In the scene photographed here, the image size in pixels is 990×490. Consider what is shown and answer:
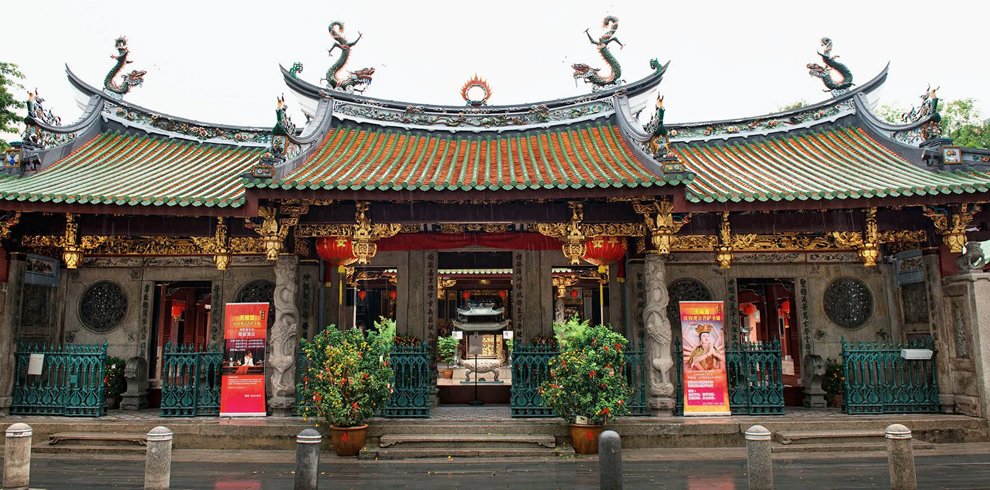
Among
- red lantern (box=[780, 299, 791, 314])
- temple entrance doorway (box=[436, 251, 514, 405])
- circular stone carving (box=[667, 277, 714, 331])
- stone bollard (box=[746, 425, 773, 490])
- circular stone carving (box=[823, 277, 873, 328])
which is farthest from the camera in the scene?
red lantern (box=[780, 299, 791, 314])

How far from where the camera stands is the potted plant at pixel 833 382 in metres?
11.6

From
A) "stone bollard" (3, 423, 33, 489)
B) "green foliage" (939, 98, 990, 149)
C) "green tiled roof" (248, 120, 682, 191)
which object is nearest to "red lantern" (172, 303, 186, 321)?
"green tiled roof" (248, 120, 682, 191)

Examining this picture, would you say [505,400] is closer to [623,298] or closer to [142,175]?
[623,298]

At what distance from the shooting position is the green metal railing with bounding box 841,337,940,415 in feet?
33.0

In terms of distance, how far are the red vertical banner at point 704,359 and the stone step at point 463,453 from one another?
2.64m

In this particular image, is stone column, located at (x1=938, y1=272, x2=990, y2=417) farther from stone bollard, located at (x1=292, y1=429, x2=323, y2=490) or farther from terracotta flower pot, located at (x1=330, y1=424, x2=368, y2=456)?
stone bollard, located at (x1=292, y1=429, x2=323, y2=490)

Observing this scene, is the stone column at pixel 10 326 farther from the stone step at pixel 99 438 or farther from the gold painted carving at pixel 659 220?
the gold painted carving at pixel 659 220

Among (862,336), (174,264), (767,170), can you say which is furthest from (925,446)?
(174,264)

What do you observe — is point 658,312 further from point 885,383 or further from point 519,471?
point 885,383

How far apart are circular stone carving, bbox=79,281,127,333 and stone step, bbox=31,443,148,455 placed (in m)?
3.37

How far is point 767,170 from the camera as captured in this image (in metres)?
11.5

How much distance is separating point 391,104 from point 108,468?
8747mm

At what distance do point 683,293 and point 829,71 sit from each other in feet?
20.8

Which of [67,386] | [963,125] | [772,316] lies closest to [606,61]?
[67,386]
